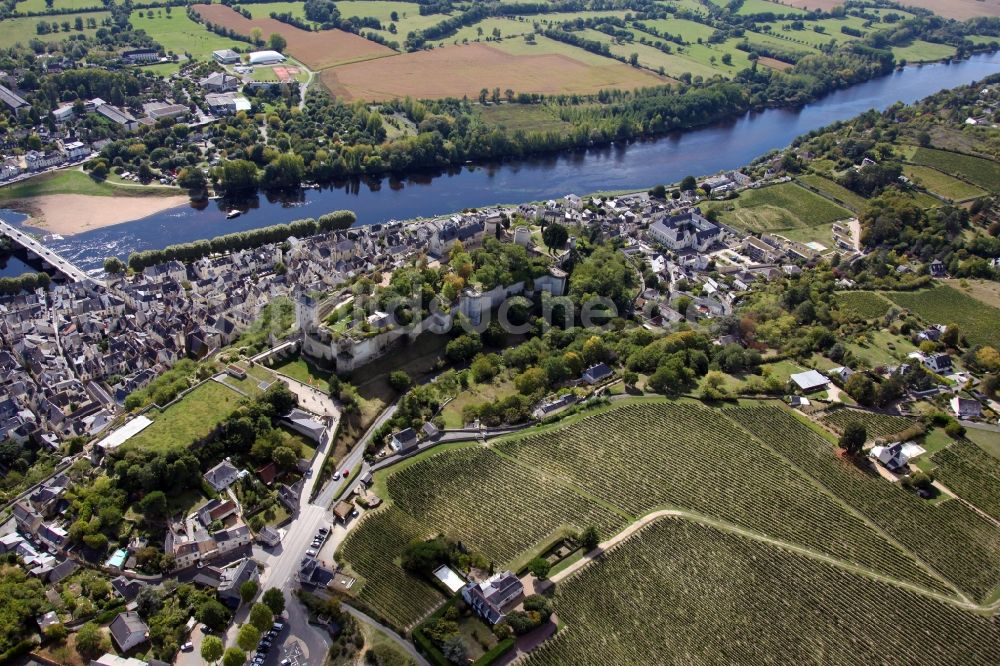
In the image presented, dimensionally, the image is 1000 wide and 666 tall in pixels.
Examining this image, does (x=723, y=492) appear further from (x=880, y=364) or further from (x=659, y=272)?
(x=659, y=272)

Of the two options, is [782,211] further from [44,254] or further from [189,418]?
[44,254]

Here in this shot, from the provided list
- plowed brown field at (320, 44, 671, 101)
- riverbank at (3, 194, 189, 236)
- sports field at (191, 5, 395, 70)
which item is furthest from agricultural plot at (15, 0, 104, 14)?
riverbank at (3, 194, 189, 236)

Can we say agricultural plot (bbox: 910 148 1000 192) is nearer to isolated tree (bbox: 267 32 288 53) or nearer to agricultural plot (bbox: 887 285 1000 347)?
agricultural plot (bbox: 887 285 1000 347)

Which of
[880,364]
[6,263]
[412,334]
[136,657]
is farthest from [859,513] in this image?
[6,263]

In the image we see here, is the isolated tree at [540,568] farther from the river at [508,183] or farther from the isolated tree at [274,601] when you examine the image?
the river at [508,183]

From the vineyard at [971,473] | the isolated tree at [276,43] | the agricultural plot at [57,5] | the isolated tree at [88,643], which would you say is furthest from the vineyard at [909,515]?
the agricultural plot at [57,5]
